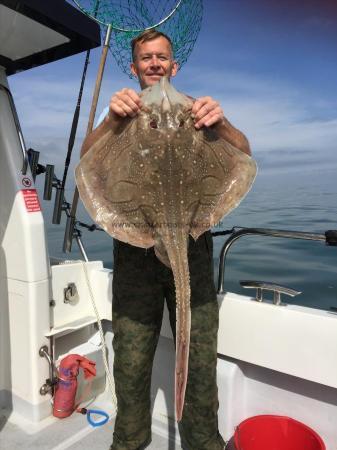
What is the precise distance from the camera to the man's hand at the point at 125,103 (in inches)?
80.5

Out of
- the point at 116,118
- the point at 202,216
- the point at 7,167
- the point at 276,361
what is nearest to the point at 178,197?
the point at 202,216

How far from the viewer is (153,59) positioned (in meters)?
2.56

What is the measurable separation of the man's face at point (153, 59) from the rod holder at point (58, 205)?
60.9 inches

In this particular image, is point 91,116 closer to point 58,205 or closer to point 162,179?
point 58,205

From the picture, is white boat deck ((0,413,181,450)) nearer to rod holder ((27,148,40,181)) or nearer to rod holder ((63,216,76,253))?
rod holder ((63,216,76,253))

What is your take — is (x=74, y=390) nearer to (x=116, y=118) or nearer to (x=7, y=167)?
(x=7, y=167)

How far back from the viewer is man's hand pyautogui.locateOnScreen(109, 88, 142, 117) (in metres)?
2.04

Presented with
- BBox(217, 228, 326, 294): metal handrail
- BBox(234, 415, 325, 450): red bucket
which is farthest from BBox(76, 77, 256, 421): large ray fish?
BBox(234, 415, 325, 450): red bucket

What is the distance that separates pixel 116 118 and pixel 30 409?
2579mm

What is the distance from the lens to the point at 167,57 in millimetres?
2586

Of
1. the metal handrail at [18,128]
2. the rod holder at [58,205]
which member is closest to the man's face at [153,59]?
the metal handrail at [18,128]

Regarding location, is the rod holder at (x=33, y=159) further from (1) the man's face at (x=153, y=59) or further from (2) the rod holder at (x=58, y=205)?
(1) the man's face at (x=153, y=59)

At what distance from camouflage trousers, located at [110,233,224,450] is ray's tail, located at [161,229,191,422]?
1.57 feet

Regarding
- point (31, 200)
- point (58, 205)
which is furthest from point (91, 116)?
point (31, 200)
